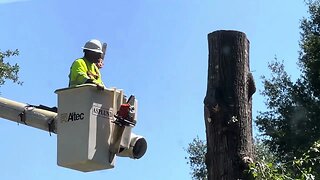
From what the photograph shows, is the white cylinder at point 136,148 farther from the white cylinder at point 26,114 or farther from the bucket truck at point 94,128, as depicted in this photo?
the white cylinder at point 26,114

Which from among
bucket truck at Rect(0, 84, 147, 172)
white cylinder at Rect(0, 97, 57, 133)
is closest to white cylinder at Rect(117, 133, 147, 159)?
bucket truck at Rect(0, 84, 147, 172)

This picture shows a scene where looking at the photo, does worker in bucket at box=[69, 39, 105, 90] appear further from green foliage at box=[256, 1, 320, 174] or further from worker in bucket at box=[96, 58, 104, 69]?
green foliage at box=[256, 1, 320, 174]

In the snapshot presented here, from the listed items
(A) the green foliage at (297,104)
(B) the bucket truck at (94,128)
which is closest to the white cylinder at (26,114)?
(B) the bucket truck at (94,128)

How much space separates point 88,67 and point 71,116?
693mm

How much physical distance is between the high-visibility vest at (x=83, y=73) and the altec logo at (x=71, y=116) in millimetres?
354

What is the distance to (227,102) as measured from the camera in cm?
503

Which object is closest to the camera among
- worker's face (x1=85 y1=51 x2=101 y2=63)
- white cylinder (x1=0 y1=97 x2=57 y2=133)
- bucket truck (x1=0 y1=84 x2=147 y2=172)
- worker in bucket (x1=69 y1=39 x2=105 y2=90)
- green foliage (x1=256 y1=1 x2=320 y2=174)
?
bucket truck (x1=0 y1=84 x2=147 y2=172)

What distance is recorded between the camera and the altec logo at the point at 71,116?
5.17 m

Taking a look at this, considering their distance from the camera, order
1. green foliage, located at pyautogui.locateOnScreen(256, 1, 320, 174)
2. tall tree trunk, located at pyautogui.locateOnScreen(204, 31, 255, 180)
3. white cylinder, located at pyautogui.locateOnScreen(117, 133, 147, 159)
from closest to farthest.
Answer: tall tree trunk, located at pyautogui.locateOnScreen(204, 31, 255, 180) → white cylinder, located at pyautogui.locateOnScreen(117, 133, 147, 159) → green foliage, located at pyautogui.locateOnScreen(256, 1, 320, 174)

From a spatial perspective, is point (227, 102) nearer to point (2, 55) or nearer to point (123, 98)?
point (123, 98)

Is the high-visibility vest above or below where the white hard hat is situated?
below

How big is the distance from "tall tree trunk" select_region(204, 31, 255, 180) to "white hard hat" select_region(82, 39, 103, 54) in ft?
3.56

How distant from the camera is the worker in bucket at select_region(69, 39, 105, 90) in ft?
18.3

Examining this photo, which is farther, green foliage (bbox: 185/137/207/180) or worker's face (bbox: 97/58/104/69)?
green foliage (bbox: 185/137/207/180)
